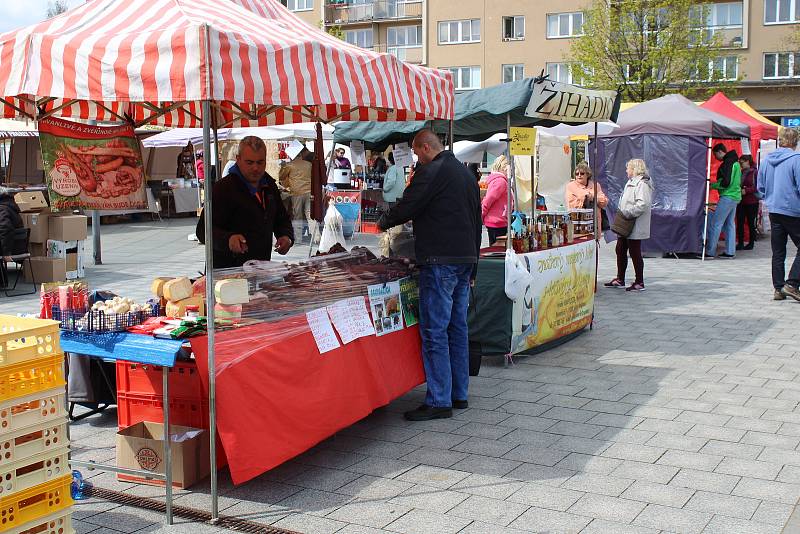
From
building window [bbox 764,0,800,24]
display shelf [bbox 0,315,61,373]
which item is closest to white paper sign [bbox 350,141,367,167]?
display shelf [bbox 0,315,61,373]

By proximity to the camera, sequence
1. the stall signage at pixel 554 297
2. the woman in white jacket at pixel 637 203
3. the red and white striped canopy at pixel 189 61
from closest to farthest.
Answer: the red and white striped canopy at pixel 189 61
the stall signage at pixel 554 297
the woman in white jacket at pixel 637 203

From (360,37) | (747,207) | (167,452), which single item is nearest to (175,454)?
(167,452)

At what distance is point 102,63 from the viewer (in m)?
4.27

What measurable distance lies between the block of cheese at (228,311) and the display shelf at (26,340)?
1.08 m

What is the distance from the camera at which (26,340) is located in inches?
142

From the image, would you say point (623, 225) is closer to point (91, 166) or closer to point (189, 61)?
point (91, 166)

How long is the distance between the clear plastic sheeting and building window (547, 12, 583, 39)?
34678mm

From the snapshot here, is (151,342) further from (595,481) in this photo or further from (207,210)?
(595,481)

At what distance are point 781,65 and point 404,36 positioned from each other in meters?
22.4

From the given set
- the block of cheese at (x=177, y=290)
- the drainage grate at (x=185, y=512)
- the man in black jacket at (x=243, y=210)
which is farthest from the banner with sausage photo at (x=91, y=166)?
the drainage grate at (x=185, y=512)

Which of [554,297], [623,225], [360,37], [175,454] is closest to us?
[175,454]

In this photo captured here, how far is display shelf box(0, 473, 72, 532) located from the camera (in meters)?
3.46

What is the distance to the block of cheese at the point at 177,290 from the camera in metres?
5.03

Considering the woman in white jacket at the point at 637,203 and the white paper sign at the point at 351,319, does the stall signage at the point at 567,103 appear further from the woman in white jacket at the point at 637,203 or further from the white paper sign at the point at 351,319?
the white paper sign at the point at 351,319
